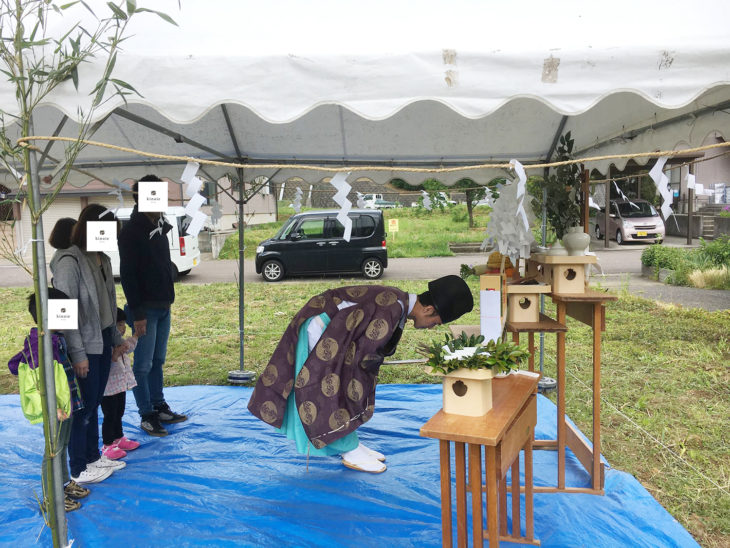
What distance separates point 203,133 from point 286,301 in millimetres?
4737

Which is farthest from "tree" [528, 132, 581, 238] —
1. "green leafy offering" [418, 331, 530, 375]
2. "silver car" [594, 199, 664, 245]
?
"silver car" [594, 199, 664, 245]

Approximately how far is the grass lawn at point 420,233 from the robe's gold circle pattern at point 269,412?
1050 cm

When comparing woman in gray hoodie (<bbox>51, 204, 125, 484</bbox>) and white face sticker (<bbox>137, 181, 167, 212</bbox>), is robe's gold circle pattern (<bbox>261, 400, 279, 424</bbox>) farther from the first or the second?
white face sticker (<bbox>137, 181, 167, 212</bbox>)

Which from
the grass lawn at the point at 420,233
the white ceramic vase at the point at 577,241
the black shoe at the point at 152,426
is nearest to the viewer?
the white ceramic vase at the point at 577,241

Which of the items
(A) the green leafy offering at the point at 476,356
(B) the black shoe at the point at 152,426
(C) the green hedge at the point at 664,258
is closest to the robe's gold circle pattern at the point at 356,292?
(A) the green leafy offering at the point at 476,356

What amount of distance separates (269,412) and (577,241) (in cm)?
163

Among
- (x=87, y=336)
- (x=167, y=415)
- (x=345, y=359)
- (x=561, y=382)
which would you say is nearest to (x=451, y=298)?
(x=345, y=359)

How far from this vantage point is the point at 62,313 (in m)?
1.76

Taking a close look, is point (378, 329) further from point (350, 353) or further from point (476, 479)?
point (476, 479)

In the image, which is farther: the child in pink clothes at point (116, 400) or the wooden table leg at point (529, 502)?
the child in pink clothes at point (116, 400)

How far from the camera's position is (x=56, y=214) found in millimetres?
16016

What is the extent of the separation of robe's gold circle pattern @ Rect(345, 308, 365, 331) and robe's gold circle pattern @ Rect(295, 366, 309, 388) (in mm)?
261

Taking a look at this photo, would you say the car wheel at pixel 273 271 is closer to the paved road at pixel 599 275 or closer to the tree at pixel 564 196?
the paved road at pixel 599 275

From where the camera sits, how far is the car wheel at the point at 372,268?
9.82m
